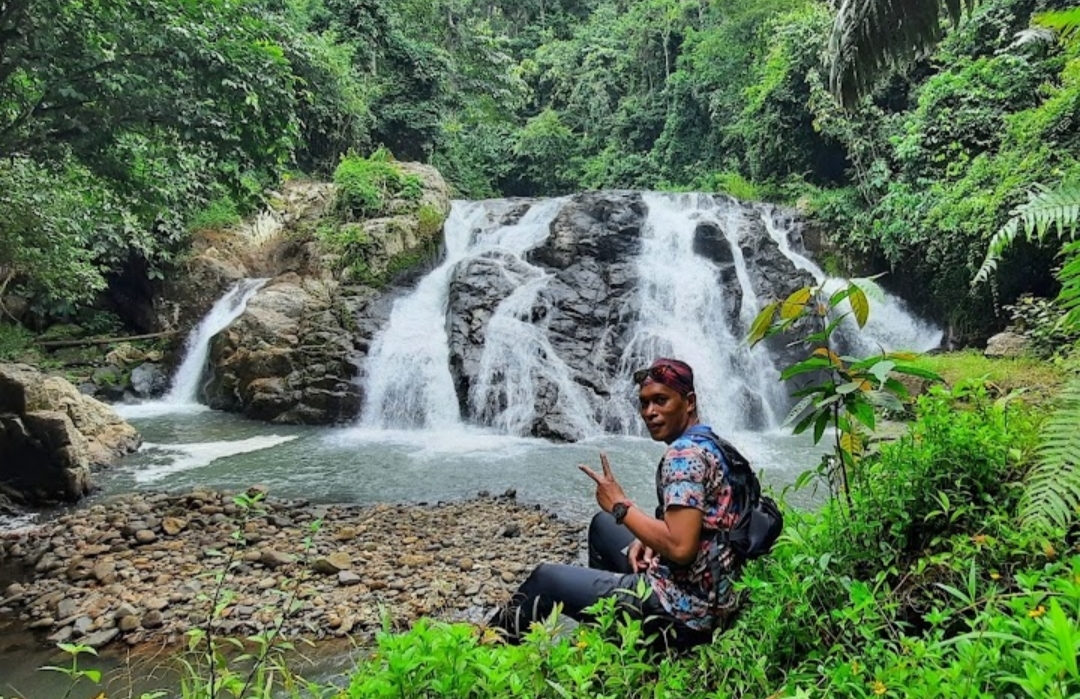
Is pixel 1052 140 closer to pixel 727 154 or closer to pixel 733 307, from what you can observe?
pixel 733 307

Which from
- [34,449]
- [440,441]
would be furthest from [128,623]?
[440,441]

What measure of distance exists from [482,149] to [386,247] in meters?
14.0

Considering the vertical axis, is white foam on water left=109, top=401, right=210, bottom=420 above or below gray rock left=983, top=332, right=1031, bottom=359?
below

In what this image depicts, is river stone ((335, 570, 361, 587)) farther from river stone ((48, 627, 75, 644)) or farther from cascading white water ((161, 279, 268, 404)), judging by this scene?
cascading white water ((161, 279, 268, 404))

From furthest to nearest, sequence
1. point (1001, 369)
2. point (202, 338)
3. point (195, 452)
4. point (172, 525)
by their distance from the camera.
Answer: point (202, 338), point (195, 452), point (1001, 369), point (172, 525)

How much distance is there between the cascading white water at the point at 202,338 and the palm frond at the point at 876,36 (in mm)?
12113

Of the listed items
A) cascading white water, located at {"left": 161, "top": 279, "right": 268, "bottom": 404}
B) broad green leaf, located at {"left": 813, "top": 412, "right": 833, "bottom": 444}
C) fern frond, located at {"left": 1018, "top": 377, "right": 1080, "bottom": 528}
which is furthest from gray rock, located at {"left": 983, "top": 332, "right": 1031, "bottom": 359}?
cascading white water, located at {"left": 161, "top": 279, "right": 268, "bottom": 404}

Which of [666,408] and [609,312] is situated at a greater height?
[609,312]

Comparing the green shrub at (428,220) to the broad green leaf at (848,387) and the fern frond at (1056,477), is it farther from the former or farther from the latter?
the fern frond at (1056,477)

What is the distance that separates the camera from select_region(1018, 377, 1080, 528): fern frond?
189 centimetres

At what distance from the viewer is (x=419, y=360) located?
1280 cm

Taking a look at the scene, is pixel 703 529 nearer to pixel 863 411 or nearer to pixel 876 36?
pixel 863 411

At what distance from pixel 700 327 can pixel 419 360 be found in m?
5.80

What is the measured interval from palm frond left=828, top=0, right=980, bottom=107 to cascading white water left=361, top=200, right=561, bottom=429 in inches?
320
